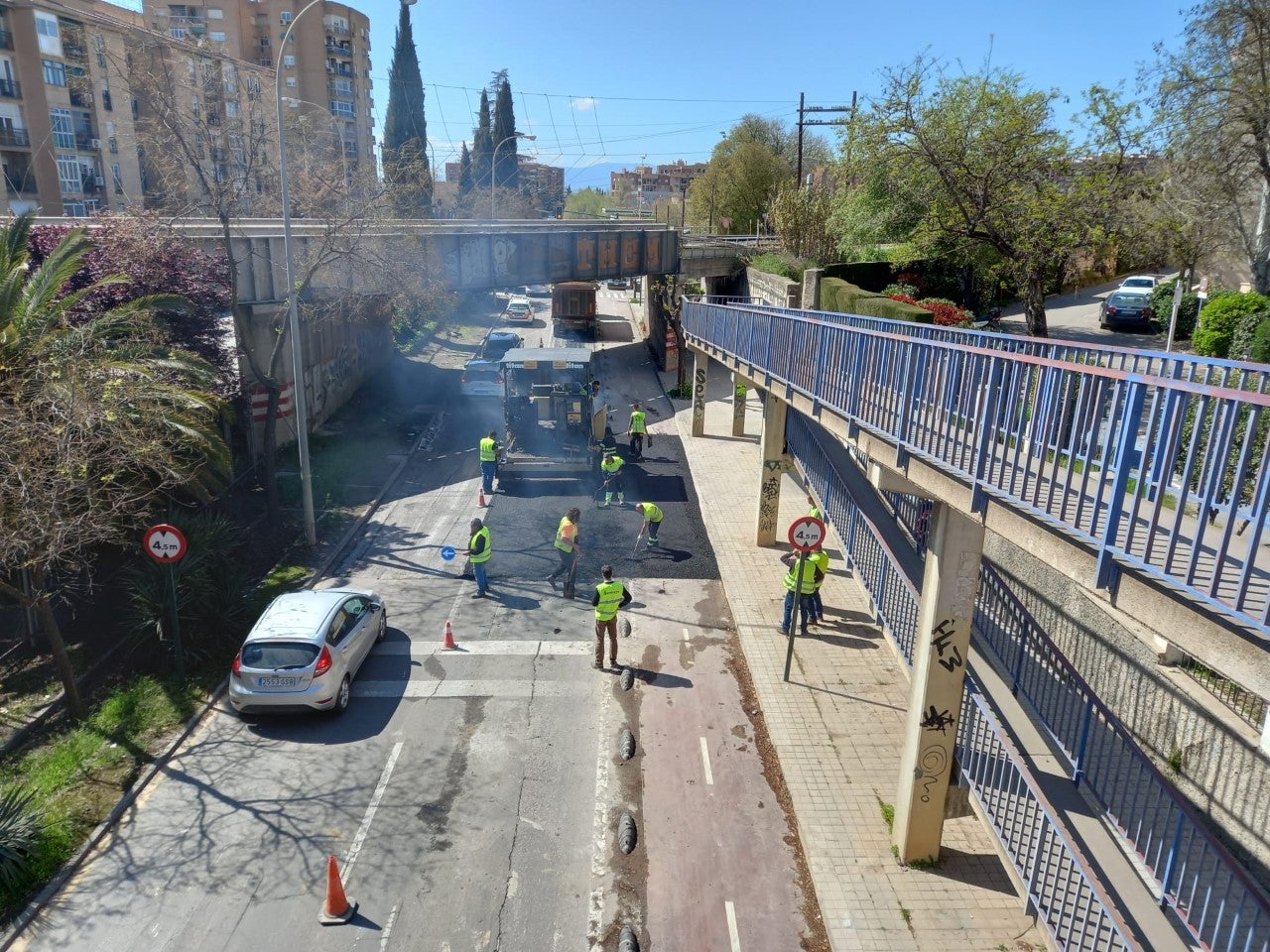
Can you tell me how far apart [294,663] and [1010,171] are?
61.0ft

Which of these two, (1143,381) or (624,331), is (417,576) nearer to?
(1143,381)

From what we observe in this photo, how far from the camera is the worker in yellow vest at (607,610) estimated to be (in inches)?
444

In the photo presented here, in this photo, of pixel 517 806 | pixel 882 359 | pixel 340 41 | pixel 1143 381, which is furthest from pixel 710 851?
pixel 340 41

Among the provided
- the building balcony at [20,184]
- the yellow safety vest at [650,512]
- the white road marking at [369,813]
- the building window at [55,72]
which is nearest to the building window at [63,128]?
the building window at [55,72]

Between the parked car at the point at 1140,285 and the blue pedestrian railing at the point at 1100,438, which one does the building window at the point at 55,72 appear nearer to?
the blue pedestrian railing at the point at 1100,438

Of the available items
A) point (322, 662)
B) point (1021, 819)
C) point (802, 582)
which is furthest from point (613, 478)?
point (1021, 819)

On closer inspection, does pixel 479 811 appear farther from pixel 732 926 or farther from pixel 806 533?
pixel 806 533

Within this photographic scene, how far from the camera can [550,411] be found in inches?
830

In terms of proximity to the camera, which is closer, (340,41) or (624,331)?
(624,331)

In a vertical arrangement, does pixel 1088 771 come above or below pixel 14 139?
below

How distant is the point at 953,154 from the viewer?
19.2 metres

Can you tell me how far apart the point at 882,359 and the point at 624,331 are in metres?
42.1

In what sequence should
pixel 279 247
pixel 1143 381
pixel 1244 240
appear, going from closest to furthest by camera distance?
1. pixel 1143 381
2. pixel 1244 240
3. pixel 279 247

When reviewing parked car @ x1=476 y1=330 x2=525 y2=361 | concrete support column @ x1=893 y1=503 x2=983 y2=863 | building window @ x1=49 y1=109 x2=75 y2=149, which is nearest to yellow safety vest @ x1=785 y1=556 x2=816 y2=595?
concrete support column @ x1=893 y1=503 x2=983 y2=863
